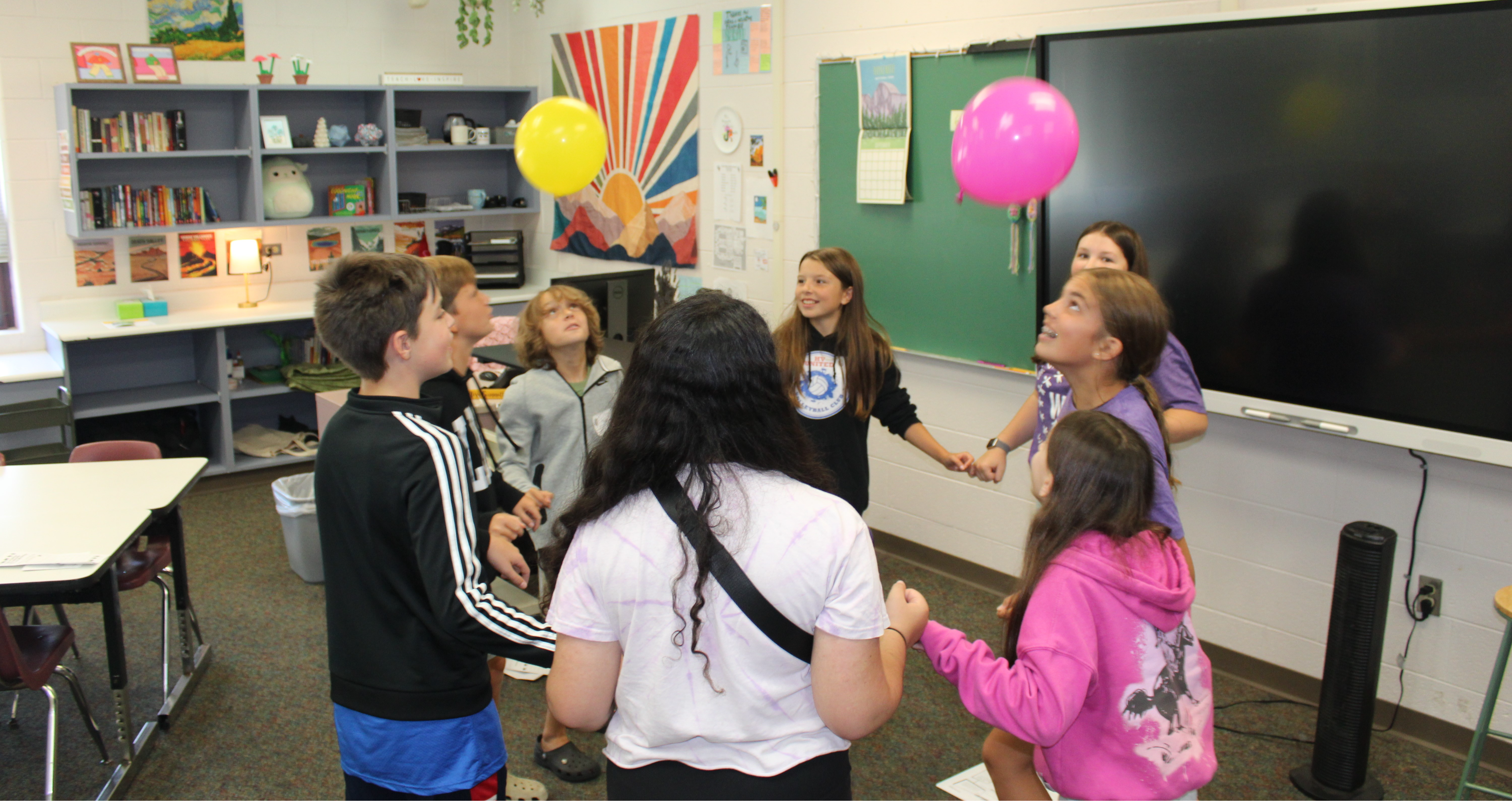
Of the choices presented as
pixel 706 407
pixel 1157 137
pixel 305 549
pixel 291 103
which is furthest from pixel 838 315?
pixel 291 103

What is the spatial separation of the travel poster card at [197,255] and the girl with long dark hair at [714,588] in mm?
4960

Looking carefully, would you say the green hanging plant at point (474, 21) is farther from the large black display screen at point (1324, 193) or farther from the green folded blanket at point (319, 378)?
the large black display screen at point (1324, 193)

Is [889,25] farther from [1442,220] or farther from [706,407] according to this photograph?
[706,407]

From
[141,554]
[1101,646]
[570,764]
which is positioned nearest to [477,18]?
[141,554]

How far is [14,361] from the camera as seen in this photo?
188 inches

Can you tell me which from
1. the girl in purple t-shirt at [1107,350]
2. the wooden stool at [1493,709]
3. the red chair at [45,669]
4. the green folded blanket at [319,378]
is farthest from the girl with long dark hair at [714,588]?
the green folded blanket at [319,378]

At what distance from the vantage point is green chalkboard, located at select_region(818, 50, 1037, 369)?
3.60 m

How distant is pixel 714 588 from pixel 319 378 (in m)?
4.68

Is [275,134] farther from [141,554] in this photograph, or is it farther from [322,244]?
[141,554]

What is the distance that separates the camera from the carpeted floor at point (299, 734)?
274 cm

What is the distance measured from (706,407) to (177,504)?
242 centimetres

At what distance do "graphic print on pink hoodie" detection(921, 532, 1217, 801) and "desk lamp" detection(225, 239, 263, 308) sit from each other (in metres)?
4.96

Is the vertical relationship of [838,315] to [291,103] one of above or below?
A: below

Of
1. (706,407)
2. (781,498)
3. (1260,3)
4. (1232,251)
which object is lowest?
(781,498)
